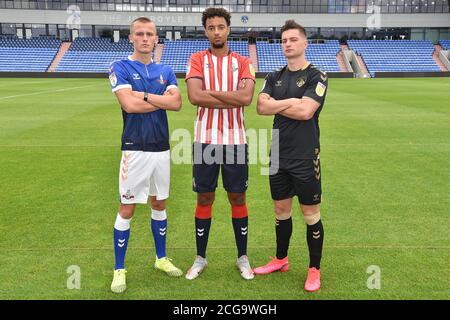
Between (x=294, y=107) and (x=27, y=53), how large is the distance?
47.7 meters

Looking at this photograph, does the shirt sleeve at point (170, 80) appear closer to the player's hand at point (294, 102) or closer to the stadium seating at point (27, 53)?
the player's hand at point (294, 102)

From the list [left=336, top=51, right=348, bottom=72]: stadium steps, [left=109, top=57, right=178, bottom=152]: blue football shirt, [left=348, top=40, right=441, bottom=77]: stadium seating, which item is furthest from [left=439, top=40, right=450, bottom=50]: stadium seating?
[left=109, top=57, right=178, bottom=152]: blue football shirt

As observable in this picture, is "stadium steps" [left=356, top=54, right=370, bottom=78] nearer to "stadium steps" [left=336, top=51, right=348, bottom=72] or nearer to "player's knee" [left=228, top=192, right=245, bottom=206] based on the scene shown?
"stadium steps" [left=336, top=51, right=348, bottom=72]

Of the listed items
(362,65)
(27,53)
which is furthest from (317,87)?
(27,53)

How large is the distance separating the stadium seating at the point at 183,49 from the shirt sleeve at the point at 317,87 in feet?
137

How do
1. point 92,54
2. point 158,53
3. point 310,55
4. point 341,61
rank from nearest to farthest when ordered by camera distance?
point 341,61 < point 92,54 < point 310,55 < point 158,53

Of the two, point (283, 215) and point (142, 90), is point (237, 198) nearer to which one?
point (283, 215)

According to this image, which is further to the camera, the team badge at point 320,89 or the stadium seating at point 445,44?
the stadium seating at point 445,44

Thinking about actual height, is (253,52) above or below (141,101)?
above

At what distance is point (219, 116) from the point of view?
12.4 ft

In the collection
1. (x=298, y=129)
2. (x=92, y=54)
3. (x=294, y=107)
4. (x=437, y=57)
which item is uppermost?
(x=92, y=54)

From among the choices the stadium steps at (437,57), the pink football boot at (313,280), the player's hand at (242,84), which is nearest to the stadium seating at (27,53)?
the stadium steps at (437,57)

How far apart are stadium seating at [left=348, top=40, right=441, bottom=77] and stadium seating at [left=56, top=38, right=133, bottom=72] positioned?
25432 millimetres

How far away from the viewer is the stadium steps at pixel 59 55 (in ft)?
141
